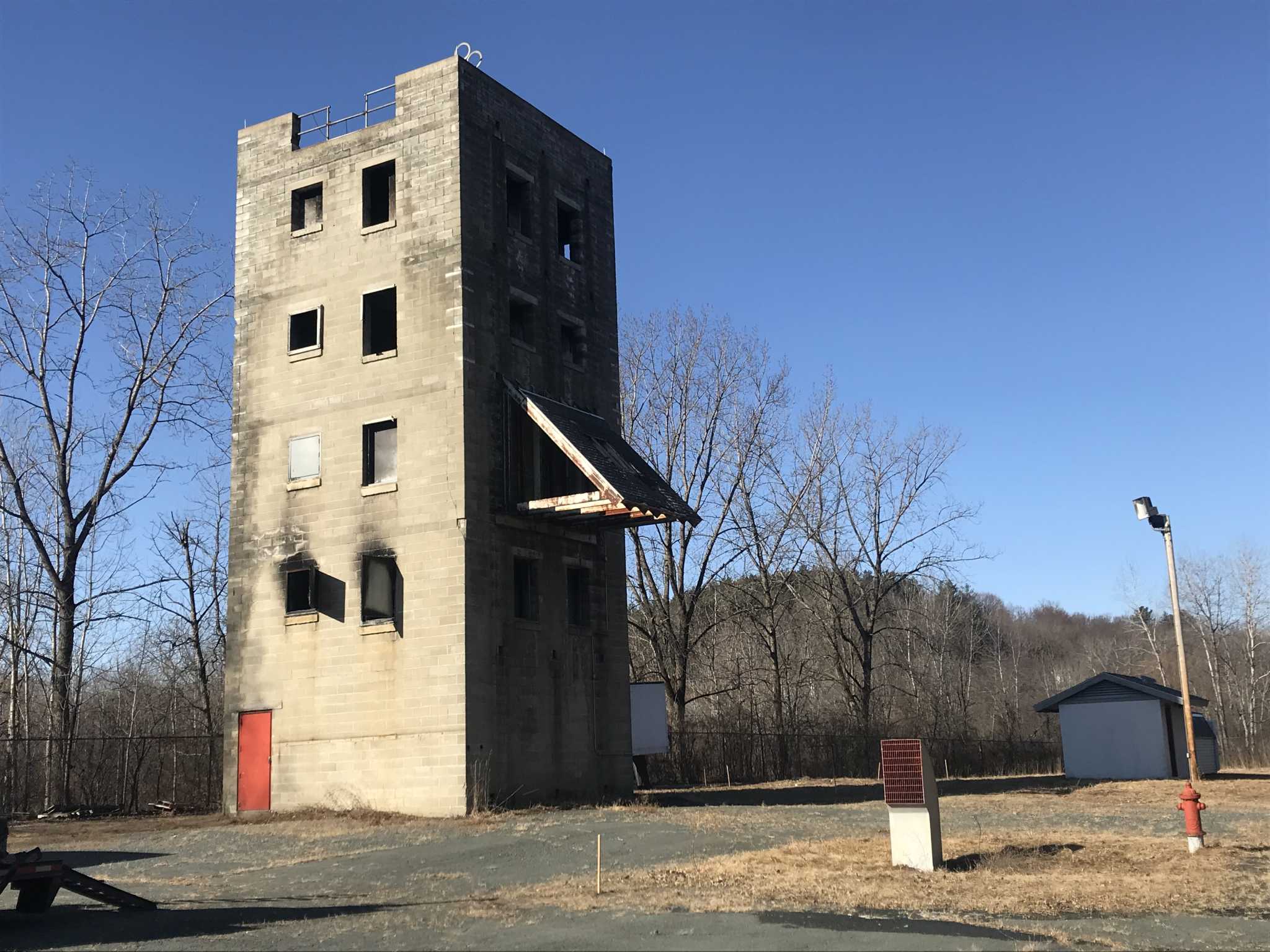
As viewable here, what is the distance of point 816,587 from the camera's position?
52500 mm

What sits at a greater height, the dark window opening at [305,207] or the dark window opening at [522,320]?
the dark window opening at [305,207]

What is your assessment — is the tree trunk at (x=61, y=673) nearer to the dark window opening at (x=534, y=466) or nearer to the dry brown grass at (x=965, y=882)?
the dark window opening at (x=534, y=466)

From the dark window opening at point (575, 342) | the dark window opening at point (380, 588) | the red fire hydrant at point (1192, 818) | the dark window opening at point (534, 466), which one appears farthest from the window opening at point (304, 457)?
the red fire hydrant at point (1192, 818)

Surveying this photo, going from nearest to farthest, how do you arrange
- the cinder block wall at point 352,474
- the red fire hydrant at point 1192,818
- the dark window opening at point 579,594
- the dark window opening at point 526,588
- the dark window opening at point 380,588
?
1. the red fire hydrant at point 1192,818
2. the cinder block wall at point 352,474
3. the dark window opening at point 380,588
4. the dark window opening at point 526,588
5. the dark window opening at point 579,594

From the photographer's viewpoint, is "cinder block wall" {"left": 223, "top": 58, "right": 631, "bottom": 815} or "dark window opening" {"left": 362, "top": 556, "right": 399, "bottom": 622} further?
"dark window opening" {"left": 362, "top": 556, "right": 399, "bottom": 622}

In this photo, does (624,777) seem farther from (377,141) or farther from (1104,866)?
(377,141)

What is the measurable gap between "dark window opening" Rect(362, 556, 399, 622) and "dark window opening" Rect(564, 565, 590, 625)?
4.91m

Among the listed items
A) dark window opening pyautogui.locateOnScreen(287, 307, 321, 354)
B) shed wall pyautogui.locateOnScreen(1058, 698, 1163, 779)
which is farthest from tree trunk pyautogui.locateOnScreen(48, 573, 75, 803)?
shed wall pyautogui.locateOnScreen(1058, 698, 1163, 779)

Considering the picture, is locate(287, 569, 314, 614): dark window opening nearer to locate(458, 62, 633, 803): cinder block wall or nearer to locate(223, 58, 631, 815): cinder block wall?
locate(223, 58, 631, 815): cinder block wall

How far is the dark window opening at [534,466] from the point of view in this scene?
28719 millimetres

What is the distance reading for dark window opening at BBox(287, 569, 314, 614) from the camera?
28.6 metres

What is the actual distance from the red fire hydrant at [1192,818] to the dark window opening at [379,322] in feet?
65.6

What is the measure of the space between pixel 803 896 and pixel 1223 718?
64366 mm

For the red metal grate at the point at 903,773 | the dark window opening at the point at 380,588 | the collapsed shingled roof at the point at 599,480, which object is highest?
the collapsed shingled roof at the point at 599,480
